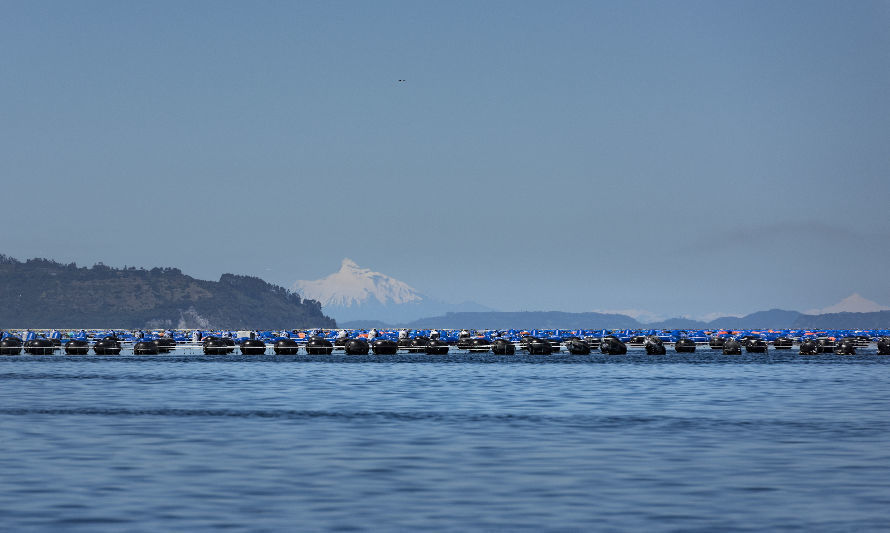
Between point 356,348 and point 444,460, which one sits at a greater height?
point 356,348

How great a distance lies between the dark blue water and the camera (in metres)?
28.6

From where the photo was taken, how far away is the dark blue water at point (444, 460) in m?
28.6

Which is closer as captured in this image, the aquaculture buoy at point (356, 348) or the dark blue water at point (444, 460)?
the dark blue water at point (444, 460)

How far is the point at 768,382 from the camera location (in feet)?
351

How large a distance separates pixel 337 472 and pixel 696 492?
11541 mm

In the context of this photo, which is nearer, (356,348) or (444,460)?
(444,460)

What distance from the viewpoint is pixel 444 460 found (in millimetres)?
41188

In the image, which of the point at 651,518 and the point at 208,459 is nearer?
the point at 651,518

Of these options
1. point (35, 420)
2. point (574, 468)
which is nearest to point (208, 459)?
point (574, 468)

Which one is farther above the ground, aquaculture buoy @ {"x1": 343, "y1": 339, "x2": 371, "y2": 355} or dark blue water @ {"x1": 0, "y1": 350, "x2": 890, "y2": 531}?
aquaculture buoy @ {"x1": 343, "y1": 339, "x2": 371, "y2": 355}

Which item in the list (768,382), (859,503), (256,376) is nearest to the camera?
(859,503)

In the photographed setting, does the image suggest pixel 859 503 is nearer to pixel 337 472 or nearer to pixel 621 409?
pixel 337 472

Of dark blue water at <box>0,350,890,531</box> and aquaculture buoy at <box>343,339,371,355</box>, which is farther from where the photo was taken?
aquaculture buoy at <box>343,339,371,355</box>

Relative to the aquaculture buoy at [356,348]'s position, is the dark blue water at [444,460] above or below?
below
